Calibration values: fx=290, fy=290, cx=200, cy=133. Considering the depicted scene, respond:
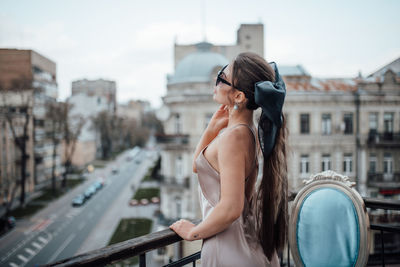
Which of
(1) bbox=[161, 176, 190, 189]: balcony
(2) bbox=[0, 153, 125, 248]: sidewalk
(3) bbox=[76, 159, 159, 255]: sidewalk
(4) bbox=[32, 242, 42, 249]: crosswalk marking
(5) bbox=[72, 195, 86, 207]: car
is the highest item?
(1) bbox=[161, 176, 190, 189]: balcony

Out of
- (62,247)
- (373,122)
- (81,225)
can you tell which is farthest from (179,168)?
(373,122)

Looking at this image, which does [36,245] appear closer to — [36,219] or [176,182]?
[36,219]

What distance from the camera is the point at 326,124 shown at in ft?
32.0

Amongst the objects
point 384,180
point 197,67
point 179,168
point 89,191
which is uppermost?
point 197,67

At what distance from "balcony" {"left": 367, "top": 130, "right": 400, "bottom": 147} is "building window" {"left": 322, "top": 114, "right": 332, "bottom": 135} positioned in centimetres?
130

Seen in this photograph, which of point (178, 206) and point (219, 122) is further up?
point (219, 122)

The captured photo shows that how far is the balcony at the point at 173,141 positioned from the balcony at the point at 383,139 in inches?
240

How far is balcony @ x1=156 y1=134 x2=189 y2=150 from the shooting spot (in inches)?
384

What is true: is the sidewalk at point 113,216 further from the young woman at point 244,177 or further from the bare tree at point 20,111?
the young woman at point 244,177

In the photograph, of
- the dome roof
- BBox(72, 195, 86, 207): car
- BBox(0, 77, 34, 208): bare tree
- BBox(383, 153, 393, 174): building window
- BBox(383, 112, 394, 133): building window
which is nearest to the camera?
BBox(0, 77, 34, 208): bare tree

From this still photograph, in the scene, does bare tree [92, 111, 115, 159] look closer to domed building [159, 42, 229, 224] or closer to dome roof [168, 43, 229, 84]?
dome roof [168, 43, 229, 84]

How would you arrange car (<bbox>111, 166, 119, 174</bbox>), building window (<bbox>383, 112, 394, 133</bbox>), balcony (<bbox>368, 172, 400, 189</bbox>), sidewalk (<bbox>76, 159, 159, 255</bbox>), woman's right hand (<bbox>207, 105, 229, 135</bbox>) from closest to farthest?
woman's right hand (<bbox>207, 105, 229, 135</bbox>) < sidewalk (<bbox>76, 159, 159, 255</bbox>) < balcony (<bbox>368, 172, 400, 189</bbox>) < building window (<bbox>383, 112, 394, 133</bbox>) < car (<bbox>111, 166, 119, 174</bbox>)

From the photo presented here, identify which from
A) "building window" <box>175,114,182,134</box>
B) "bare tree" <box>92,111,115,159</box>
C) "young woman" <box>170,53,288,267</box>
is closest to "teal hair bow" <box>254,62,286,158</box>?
"young woman" <box>170,53,288,267</box>

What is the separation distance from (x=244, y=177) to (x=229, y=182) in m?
0.07
